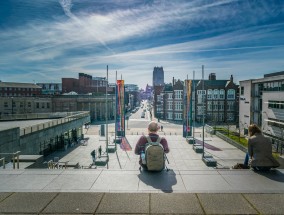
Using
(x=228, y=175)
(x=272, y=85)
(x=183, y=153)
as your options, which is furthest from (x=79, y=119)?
(x=228, y=175)

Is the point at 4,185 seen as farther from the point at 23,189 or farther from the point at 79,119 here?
the point at 79,119

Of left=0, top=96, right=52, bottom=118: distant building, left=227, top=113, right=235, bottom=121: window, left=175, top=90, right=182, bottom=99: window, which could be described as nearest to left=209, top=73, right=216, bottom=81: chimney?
left=175, top=90, right=182, bottom=99: window

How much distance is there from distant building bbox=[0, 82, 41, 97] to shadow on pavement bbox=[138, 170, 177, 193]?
3629 inches

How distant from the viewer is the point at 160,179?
607 cm

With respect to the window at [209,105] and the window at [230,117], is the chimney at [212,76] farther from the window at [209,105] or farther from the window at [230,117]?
the window at [230,117]

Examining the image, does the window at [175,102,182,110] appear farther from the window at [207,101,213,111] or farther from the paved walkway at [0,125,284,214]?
the paved walkway at [0,125,284,214]

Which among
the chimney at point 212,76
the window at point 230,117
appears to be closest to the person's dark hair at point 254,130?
the window at point 230,117

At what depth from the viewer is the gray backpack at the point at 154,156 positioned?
6426mm

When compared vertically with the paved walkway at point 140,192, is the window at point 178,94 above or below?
above

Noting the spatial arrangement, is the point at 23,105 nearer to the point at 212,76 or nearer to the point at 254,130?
the point at 212,76

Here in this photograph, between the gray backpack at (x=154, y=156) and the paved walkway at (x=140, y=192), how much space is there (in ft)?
0.68

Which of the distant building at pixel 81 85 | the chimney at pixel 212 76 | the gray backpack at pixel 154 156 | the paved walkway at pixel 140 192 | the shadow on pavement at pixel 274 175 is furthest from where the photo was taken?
the distant building at pixel 81 85

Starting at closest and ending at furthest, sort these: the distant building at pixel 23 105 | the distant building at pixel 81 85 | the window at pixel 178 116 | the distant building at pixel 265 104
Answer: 1. the distant building at pixel 265 104
2. the distant building at pixel 23 105
3. the window at pixel 178 116
4. the distant building at pixel 81 85

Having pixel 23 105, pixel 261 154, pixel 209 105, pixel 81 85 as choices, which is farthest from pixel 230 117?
pixel 261 154
